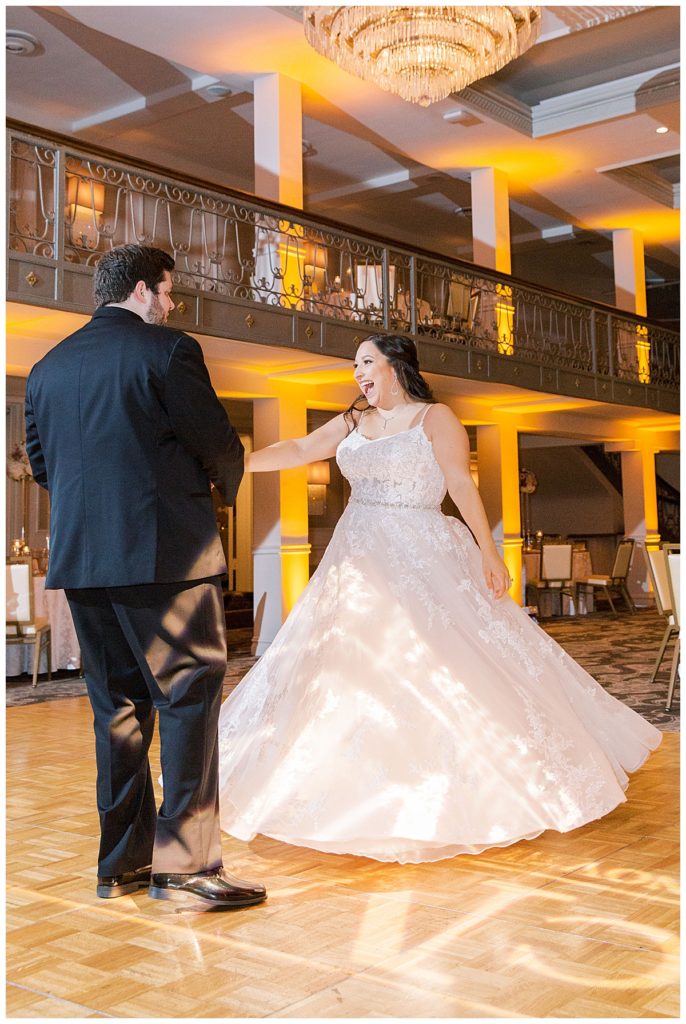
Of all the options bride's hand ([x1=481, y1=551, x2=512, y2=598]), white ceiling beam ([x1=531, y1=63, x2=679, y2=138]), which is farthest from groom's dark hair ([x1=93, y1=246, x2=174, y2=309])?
white ceiling beam ([x1=531, y1=63, x2=679, y2=138])

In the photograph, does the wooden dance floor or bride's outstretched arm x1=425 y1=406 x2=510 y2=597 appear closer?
the wooden dance floor

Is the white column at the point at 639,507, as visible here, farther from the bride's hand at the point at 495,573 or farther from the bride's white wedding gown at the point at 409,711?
the bride's hand at the point at 495,573

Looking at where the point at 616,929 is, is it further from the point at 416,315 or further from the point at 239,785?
the point at 416,315

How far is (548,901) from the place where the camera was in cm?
260

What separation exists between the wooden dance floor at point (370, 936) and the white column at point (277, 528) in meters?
5.94

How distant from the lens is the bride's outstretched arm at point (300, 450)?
313cm

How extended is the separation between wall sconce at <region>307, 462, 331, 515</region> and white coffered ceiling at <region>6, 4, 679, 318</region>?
135 inches

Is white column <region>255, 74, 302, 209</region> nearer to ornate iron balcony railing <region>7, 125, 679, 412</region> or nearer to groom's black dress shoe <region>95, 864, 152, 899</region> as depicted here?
ornate iron balcony railing <region>7, 125, 679, 412</region>

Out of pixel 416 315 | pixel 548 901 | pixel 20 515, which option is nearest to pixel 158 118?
pixel 416 315

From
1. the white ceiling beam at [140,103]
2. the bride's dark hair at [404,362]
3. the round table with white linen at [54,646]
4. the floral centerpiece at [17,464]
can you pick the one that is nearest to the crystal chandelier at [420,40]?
the white ceiling beam at [140,103]

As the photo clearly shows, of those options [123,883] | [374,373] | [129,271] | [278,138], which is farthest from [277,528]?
[129,271]

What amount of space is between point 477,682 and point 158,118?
8891 mm

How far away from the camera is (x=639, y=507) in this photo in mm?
14734

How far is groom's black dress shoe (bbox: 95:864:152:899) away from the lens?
2650 millimetres
